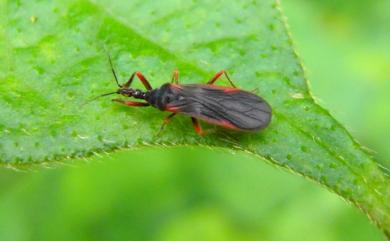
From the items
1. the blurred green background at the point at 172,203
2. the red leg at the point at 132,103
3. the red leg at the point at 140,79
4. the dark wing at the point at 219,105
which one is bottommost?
the blurred green background at the point at 172,203

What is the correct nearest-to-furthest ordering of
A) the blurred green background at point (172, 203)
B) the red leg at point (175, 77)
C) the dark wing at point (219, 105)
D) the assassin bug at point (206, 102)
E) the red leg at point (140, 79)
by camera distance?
the red leg at point (175, 77) → the red leg at point (140, 79) → the assassin bug at point (206, 102) → the dark wing at point (219, 105) → the blurred green background at point (172, 203)

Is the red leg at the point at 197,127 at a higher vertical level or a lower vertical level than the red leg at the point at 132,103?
lower

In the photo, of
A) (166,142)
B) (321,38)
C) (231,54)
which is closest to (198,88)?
(231,54)

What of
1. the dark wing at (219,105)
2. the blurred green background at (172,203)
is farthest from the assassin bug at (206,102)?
the blurred green background at (172,203)

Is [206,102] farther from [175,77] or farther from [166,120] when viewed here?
[175,77]

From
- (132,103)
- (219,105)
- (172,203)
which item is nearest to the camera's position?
(132,103)

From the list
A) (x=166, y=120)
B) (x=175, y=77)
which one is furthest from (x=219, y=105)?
(x=175, y=77)

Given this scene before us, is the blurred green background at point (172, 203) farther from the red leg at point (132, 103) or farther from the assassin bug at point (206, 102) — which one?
the red leg at point (132, 103)

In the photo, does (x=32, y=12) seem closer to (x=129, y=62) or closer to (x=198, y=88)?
(x=129, y=62)
